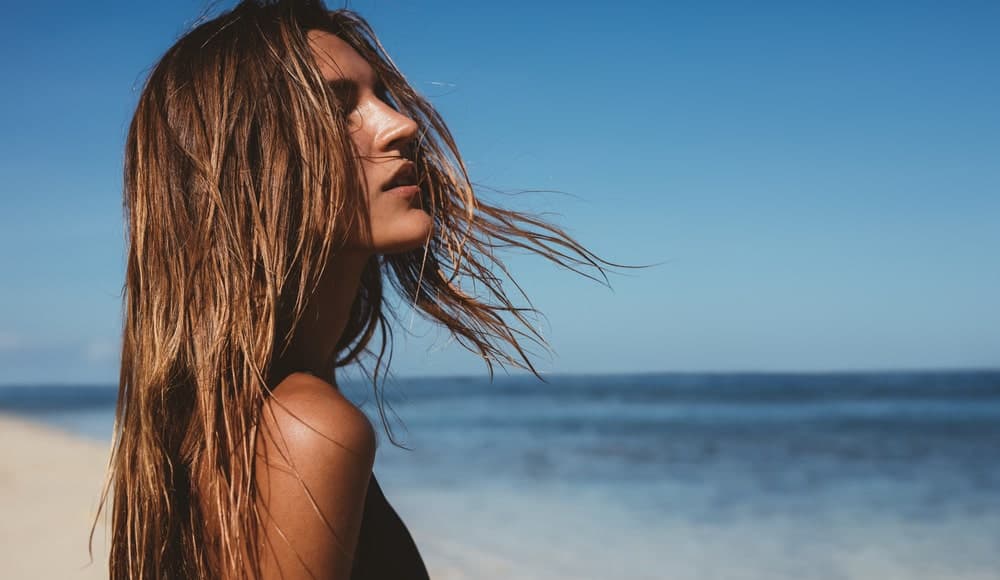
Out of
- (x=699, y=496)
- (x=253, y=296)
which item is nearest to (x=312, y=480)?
(x=253, y=296)

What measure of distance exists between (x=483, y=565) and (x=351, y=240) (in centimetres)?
605

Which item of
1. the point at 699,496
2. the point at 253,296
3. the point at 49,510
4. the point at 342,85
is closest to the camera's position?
the point at 253,296

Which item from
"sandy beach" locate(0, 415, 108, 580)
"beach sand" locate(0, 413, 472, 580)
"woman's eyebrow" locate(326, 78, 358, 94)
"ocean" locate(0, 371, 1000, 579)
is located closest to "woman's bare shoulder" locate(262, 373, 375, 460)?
"woman's eyebrow" locate(326, 78, 358, 94)

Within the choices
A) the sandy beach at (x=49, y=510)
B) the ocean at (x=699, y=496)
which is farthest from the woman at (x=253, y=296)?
the sandy beach at (x=49, y=510)

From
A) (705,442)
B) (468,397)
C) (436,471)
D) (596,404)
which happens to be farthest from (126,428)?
(468,397)

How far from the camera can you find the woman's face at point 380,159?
5.13ft

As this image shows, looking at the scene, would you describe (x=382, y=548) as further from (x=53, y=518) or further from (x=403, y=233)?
(x=53, y=518)

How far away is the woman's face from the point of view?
1563 mm

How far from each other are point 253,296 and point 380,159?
12.8 inches

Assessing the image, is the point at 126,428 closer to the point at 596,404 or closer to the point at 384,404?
the point at 384,404

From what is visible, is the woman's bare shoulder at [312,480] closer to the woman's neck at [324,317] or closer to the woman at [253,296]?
the woman at [253,296]

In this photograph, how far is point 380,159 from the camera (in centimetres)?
159

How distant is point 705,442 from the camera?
59.1 feet

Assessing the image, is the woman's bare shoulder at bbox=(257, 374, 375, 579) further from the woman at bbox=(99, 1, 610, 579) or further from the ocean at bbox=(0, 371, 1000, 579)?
the ocean at bbox=(0, 371, 1000, 579)
